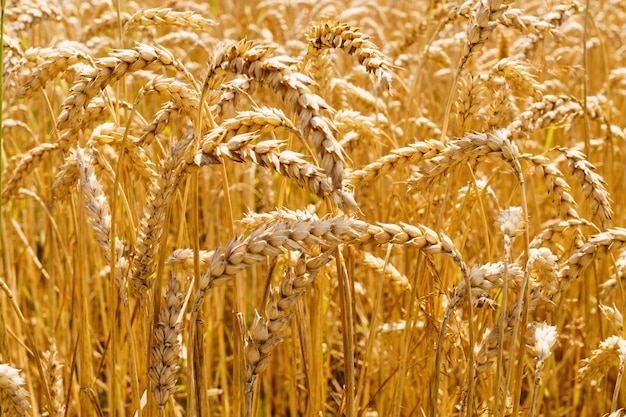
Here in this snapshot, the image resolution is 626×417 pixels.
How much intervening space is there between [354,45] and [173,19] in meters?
0.48

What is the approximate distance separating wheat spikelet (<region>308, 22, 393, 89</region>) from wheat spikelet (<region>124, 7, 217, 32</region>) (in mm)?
243

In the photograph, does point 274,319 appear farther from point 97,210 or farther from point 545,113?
point 545,113

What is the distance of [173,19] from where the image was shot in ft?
4.74

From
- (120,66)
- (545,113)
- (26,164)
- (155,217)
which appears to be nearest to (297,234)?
(155,217)

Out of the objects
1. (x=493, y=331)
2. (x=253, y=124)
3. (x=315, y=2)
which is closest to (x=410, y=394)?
(x=493, y=331)

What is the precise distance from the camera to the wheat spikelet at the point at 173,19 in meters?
1.40

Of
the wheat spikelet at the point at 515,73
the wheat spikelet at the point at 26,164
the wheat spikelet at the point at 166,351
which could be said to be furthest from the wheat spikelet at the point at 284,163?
the wheat spikelet at the point at 26,164

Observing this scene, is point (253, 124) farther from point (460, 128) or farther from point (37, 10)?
point (37, 10)

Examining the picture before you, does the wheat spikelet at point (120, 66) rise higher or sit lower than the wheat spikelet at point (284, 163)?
higher

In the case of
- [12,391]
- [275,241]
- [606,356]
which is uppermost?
[275,241]

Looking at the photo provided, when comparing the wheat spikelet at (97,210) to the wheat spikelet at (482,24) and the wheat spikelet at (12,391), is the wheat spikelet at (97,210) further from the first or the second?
the wheat spikelet at (482,24)

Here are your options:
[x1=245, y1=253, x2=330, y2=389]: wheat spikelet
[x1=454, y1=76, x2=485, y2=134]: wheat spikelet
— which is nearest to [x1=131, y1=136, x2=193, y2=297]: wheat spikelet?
[x1=245, y1=253, x2=330, y2=389]: wheat spikelet

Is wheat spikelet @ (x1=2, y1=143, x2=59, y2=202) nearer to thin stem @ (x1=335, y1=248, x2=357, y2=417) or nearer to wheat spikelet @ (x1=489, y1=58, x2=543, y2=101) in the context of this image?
thin stem @ (x1=335, y1=248, x2=357, y2=417)

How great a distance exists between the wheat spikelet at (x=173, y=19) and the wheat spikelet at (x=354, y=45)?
24 cm
